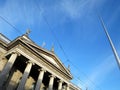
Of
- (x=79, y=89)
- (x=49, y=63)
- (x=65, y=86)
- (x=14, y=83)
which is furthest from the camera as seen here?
(x=79, y=89)

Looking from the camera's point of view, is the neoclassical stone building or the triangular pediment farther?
the triangular pediment

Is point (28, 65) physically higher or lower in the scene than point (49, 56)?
lower

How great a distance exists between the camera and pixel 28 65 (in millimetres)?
20578

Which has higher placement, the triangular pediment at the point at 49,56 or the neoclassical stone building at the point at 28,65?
the triangular pediment at the point at 49,56

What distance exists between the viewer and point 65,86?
84.3 ft

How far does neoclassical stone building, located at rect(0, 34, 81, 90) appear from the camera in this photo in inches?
780

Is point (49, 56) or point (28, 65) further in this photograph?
point (49, 56)

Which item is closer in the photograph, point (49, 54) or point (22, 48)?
point (22, 48)

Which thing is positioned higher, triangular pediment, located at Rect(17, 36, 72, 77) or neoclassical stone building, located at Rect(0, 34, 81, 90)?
triangular pediment, located at Rect(17, 36, 72, 77)

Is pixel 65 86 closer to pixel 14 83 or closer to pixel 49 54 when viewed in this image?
pixel 49 54

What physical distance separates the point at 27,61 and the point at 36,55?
1.70 m

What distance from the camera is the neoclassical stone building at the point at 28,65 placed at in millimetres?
19812

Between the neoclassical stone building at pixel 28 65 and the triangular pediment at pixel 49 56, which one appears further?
the triangular pediment at pixel 49 56

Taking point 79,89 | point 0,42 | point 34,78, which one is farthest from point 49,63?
point 79,89
